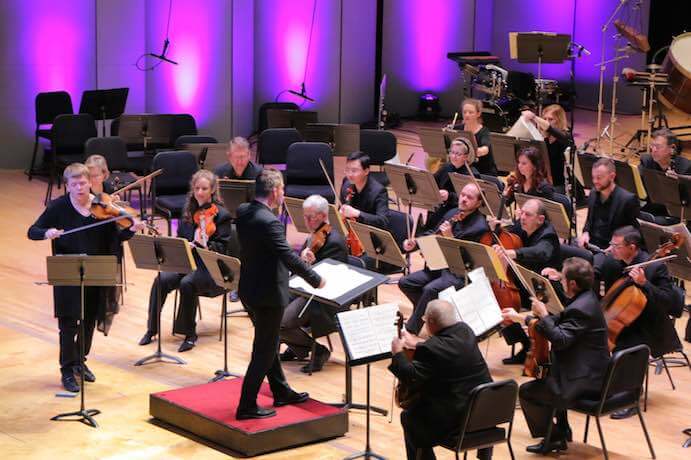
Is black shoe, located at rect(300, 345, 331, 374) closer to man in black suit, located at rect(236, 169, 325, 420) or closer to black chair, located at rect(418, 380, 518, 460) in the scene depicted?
man in black suit, located at rect(236, 169, 325, 420)

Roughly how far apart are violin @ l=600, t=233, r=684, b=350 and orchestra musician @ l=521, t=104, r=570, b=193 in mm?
3128

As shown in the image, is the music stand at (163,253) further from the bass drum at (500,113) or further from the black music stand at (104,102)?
the bass drum at (500,113)

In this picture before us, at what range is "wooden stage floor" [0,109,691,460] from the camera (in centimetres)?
633

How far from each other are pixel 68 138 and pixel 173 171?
2237 millimetres

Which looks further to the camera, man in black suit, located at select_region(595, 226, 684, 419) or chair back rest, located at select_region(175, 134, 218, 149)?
chair back rest, located at select_region(175, 134, 218, 149)

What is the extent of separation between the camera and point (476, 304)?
19.8ft

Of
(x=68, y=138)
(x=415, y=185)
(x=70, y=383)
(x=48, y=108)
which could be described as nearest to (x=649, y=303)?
(x=415, y=185)

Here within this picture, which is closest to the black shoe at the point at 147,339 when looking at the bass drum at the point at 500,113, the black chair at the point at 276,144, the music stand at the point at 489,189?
the music stand at the point at 489,189

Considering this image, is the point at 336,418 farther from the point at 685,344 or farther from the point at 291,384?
the point at 685,344

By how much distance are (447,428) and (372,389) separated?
188 centimetres

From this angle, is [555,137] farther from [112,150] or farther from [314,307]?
[112,150]

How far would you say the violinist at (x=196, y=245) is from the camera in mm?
8047

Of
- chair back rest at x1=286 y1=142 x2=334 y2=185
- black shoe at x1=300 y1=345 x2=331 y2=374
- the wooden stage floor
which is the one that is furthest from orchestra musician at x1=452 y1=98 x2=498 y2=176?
black shoe at x1=300 y1=345 x2=331 y2=374

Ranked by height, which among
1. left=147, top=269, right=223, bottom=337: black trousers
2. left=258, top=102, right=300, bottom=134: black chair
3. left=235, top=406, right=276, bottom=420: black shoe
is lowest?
left=235, top=406, right=276, bottom=420: black shoe
